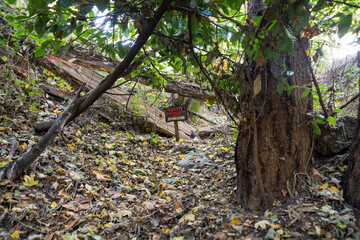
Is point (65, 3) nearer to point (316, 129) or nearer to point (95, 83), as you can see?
point (316, 129)

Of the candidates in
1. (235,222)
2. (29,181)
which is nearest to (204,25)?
(235,222)

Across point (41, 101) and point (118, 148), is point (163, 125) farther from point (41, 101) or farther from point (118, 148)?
point (41, 101)

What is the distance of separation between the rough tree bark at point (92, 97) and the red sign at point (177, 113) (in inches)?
91.0

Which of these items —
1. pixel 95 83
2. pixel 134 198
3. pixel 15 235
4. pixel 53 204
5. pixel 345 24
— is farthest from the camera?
pixel 95 83

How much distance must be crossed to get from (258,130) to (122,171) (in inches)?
82.1

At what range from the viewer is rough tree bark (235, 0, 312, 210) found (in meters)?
1.85

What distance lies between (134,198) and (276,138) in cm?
169

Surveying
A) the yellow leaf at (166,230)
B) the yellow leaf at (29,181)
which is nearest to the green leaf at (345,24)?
the yellow leaf at (166,230)

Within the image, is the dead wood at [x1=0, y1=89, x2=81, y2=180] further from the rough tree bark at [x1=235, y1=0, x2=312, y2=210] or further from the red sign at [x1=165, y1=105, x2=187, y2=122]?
the red sign at [x1=165, y1=105, x2=187, y2=122]

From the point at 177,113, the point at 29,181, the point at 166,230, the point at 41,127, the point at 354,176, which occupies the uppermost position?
the point at 177,113

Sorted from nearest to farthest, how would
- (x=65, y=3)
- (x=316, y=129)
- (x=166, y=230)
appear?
(x=65, y=3) < (x=316, y=129) < (x=166, y=230)

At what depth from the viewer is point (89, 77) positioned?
5.09m

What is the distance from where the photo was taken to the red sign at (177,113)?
15.4 feet

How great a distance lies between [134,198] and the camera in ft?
8.48
